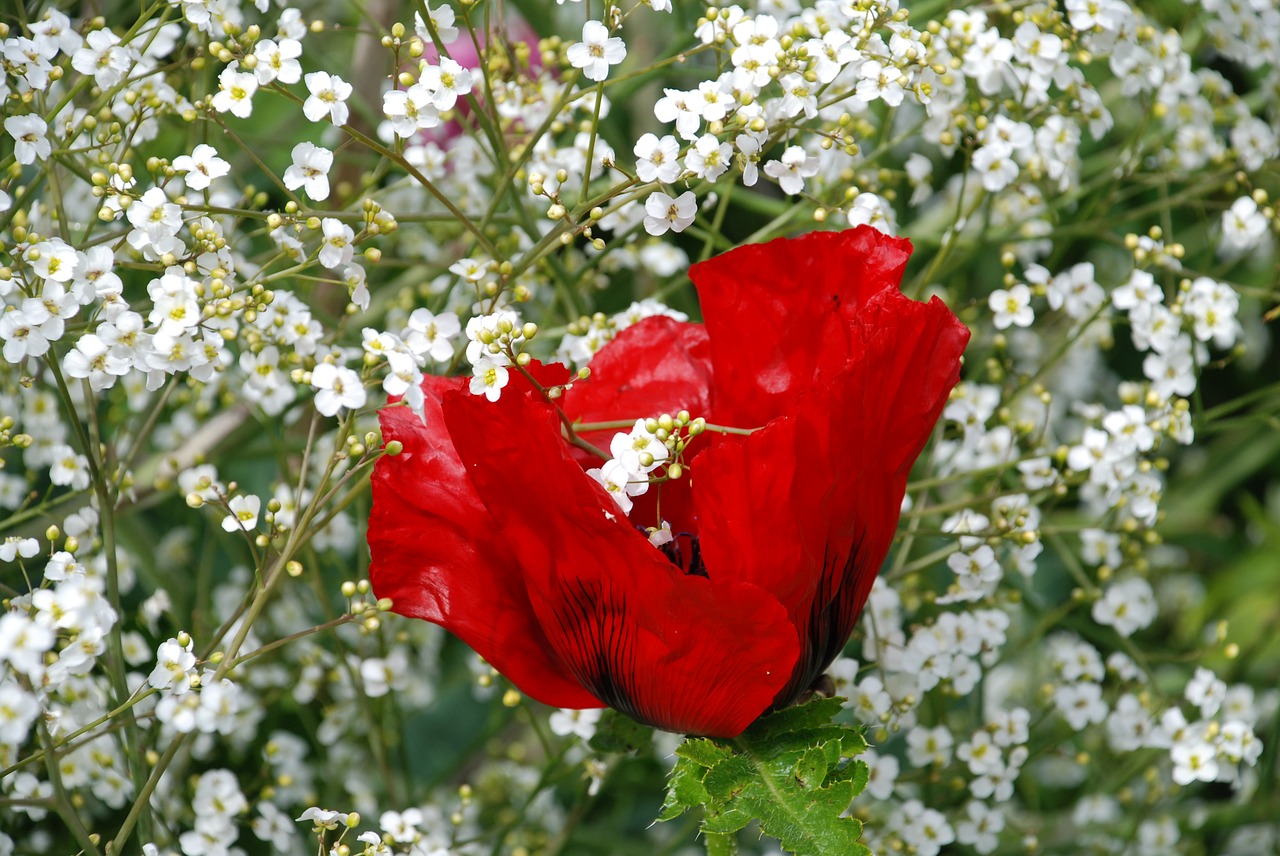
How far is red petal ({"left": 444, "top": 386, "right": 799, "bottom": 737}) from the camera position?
0.48 meters

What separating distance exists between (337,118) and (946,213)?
684 mm

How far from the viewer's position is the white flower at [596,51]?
568 mm

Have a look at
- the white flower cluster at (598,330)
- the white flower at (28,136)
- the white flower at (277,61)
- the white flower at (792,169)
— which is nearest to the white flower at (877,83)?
the white flower at (792,169)

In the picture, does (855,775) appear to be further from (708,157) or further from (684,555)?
(708,157)

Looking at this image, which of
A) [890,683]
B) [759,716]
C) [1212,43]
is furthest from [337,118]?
[1212,43]

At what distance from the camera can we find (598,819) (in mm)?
1104

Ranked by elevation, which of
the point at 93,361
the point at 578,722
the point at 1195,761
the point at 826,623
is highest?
the point at 93,361

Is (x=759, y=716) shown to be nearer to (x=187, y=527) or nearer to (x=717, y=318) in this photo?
(x=717, y=318)

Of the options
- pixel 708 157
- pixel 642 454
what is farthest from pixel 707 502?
pixel 708 157

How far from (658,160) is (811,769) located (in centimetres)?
25

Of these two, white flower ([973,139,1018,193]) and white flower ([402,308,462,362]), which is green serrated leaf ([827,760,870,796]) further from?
white flower ([973,139,1018,193])

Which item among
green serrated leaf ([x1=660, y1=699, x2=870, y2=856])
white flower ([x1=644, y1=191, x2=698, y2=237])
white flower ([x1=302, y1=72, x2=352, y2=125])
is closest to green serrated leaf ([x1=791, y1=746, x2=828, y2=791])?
green serrated leaf ([x1=660, y1=699, x2=870, y2=856])

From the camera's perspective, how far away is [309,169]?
0.58 m

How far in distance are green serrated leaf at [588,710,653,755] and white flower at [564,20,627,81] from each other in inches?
10.9
